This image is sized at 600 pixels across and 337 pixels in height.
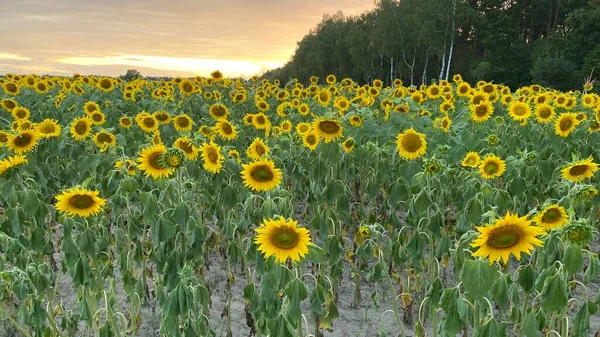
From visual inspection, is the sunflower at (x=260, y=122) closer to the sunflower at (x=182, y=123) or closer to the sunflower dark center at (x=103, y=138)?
the sunflower at (x=182, y=123)

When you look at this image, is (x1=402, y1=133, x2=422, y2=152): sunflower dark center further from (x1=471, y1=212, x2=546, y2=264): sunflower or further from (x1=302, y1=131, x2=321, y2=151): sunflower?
(x1=471, y1=212, x2=546, y2=264): sunflower

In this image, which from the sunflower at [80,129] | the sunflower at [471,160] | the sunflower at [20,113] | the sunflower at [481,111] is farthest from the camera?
the sunflower at [20,113]

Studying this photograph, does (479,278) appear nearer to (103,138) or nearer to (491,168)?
(491,168)

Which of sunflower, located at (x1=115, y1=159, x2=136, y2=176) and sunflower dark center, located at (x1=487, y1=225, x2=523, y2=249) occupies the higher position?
sunflower dark center, located at (x1=487, y1=225, x2=523, y2=249)

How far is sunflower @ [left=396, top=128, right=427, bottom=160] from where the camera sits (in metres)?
4.44

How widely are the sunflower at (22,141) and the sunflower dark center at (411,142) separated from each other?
124 inches

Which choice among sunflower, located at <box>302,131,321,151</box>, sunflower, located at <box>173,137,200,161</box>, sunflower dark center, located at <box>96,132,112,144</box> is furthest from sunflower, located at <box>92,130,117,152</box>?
sunflower, located at <box>302,131,321,151</box>

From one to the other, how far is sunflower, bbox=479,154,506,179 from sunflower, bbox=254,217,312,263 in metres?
2.14

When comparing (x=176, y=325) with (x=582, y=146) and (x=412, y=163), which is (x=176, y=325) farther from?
(x=582, y=146)

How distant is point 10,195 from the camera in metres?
3.38

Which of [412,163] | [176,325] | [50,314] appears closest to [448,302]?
[176,325]

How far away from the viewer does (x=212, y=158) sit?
3.80 meters

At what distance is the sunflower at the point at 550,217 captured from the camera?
8.60 feet

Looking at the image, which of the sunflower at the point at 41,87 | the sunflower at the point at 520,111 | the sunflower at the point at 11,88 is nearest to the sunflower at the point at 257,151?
the sunflower at the point at 520,111
